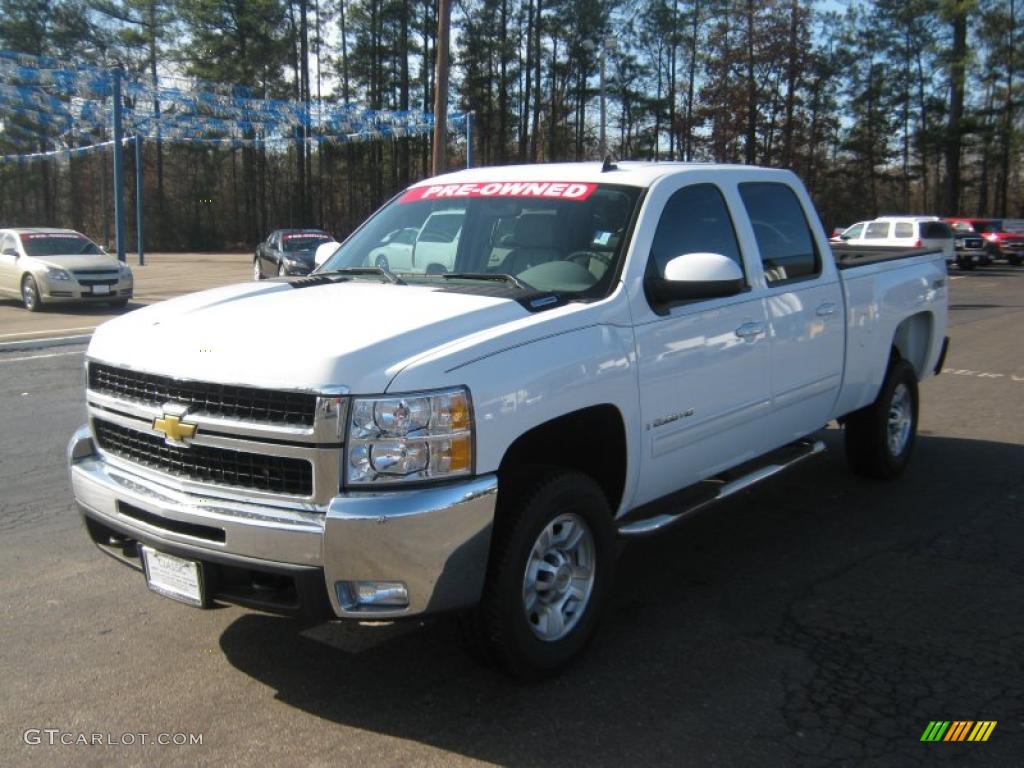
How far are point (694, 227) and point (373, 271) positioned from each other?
5.16ft

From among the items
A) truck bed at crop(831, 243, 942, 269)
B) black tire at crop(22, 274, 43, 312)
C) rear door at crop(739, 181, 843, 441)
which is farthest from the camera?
black tire at crop(22, 274, 43, 312)

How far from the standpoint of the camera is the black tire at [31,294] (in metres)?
18.1

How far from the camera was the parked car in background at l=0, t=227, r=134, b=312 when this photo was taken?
1791 cm

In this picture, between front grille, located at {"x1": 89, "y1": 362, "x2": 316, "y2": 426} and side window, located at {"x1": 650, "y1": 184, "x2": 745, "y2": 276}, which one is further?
side window, located at {"x1": 650, "y1": 184, "x2": 745, "y2": 276}

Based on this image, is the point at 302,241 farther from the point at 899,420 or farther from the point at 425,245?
the point at 425,245

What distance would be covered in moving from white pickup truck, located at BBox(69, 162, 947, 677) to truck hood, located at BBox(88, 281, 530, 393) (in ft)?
0.04

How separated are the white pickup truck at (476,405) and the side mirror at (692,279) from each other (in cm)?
1

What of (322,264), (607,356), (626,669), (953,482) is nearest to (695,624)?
(626,669)

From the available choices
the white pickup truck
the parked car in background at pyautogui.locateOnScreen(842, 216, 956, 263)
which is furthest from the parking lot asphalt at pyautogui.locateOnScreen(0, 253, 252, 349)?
the parked car in background at pyautogui.locateOnScreen(842, 216, 956, 263)

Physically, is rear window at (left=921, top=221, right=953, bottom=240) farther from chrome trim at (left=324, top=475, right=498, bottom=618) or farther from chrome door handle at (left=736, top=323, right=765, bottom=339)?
chrome trim at (left=324, top=475, right=498, bottom=618)

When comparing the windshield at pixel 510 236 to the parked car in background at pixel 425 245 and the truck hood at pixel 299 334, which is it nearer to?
the parked car in background at pixel 425 245

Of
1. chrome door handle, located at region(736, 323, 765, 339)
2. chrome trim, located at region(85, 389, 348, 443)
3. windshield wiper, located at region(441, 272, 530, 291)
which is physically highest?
windshield wiper, located at region(441, 272, 530, 291)
